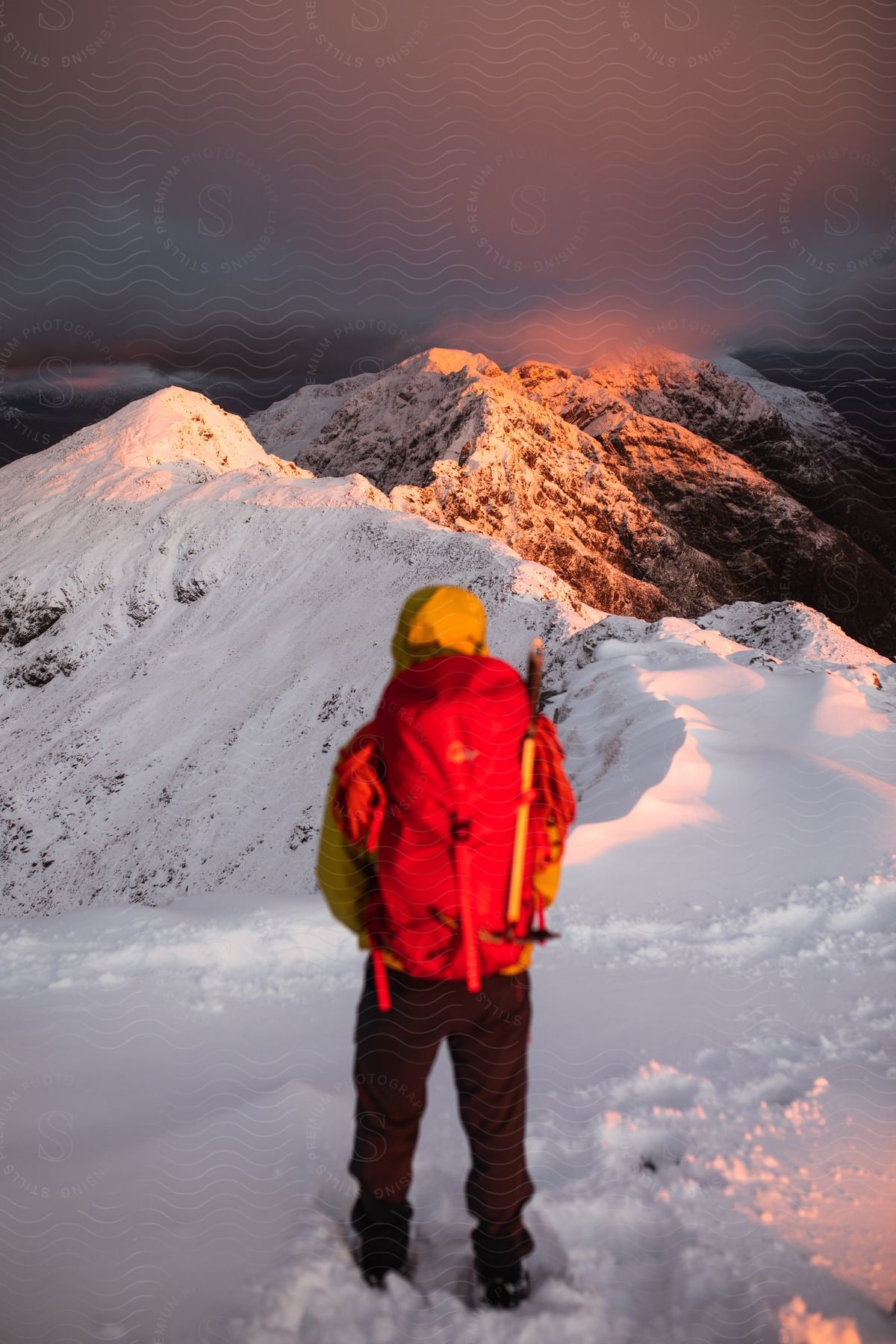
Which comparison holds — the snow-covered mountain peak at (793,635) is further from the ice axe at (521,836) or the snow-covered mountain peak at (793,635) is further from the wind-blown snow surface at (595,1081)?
the ice axe at (521,836)

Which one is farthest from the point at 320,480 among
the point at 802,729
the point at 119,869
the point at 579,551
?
the point at 579,551

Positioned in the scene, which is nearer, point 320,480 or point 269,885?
point 269,885

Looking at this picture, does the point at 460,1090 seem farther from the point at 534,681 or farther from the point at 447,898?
the point at 534,681

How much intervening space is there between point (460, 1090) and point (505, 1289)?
2.47ft

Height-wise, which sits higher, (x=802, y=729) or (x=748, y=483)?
(x=802, y=729)

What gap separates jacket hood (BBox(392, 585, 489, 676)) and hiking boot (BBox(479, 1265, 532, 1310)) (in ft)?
7.68

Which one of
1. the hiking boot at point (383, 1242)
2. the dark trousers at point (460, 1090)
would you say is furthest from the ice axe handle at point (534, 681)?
the hiking boot at point (383, 1242)

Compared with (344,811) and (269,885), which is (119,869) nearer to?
(269,885)

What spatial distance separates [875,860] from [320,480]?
41.6 meters

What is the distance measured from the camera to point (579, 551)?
87.6 meters

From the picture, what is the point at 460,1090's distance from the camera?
111 inches

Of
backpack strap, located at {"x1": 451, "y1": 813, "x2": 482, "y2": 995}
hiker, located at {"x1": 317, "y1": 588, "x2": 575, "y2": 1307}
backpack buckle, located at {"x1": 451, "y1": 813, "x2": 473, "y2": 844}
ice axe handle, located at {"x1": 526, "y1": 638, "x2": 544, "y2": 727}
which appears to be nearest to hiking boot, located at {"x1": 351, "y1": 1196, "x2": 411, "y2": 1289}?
hiker, located at {"x1": 317, "y1": 588, "x2": 575, "y2": 1307}

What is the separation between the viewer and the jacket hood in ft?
9.13

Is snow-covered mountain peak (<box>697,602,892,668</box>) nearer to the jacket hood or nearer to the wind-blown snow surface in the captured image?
the wind-blown snow surface
